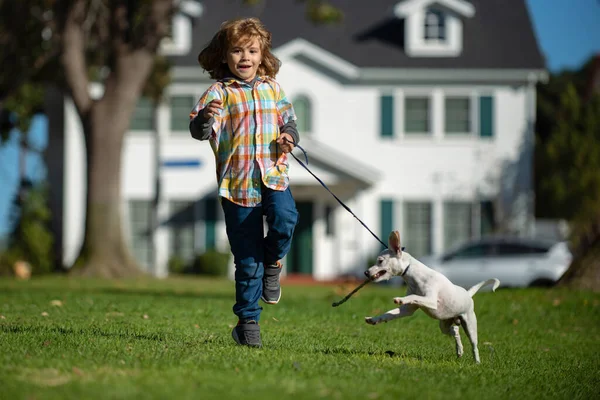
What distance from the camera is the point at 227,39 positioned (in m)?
6.65

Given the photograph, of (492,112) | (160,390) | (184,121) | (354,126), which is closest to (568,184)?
(492,112)

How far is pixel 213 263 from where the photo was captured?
2773 cm

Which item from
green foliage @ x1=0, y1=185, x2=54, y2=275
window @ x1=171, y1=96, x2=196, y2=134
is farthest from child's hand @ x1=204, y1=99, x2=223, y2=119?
window @ x1=171, y1=96, x2=196, y2=134

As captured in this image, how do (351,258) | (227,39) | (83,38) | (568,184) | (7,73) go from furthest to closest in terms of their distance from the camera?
(568,184), (351,258), (7,73), (83,38), (227,39)

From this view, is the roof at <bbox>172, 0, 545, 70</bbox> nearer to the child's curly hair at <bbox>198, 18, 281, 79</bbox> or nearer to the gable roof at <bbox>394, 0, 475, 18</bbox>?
the gable roof at <bbox>394, 0, 475, 18</bbox>

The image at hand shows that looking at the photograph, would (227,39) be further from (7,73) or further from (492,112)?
(492,112)

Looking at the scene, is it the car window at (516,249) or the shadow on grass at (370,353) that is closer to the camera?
the shadow on grass at (370,353)

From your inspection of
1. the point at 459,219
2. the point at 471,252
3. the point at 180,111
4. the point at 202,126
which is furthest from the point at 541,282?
the point at 202,126

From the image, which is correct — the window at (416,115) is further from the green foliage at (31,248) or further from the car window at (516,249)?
the green foliage at (31,248)

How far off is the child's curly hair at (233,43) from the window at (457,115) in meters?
22.6

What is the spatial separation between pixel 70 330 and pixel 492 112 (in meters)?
23.1

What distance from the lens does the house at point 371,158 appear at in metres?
28.8

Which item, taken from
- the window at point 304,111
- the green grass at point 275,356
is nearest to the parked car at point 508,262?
the window at point 304,111

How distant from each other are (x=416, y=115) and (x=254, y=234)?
2283cm
